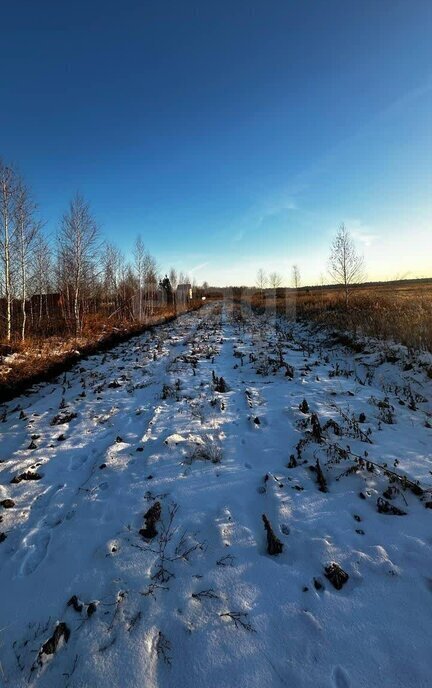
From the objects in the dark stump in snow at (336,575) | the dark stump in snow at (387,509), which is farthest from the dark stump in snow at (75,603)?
the dark stump in snow at (387,509)

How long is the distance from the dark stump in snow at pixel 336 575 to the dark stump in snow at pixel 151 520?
5.46 ft

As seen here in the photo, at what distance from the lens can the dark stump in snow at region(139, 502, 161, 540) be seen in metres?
3.15

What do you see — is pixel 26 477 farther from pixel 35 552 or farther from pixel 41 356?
pixel 41 356

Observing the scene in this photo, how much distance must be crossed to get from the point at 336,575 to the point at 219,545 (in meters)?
1.05

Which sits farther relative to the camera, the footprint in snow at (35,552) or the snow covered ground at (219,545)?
the footprint in snow at (35,552)

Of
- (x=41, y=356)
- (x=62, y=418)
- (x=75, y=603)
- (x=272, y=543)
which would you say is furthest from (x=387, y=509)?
(x=41, y=356)

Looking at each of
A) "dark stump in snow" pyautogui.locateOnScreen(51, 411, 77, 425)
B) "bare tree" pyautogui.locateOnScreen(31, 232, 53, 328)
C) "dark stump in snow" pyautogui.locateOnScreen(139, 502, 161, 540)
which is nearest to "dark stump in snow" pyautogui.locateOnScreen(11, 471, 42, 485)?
"dark stump in snow" pyautogui.locateOnScreen(51, 411, 77, 425)

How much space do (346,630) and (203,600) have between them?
A: 3.47 ft

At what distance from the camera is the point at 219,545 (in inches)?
118

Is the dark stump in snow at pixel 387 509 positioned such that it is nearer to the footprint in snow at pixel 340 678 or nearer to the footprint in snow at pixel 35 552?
the footprint in snow at pixel 340 678

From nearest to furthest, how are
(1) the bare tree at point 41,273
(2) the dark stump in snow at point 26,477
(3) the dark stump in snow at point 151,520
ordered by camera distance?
(3) the dark stump in snow at point 151,520 → (2) the dark stump in snow at point 26,477 → (1) the bare tree at point 41,273

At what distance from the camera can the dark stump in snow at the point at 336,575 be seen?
8.29 ft

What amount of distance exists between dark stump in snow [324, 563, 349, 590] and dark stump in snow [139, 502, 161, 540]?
1664mm

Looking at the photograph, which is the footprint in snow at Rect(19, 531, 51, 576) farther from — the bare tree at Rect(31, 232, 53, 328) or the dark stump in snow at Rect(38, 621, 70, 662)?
the bare tree at Rect(31, 232, 53, 328)
